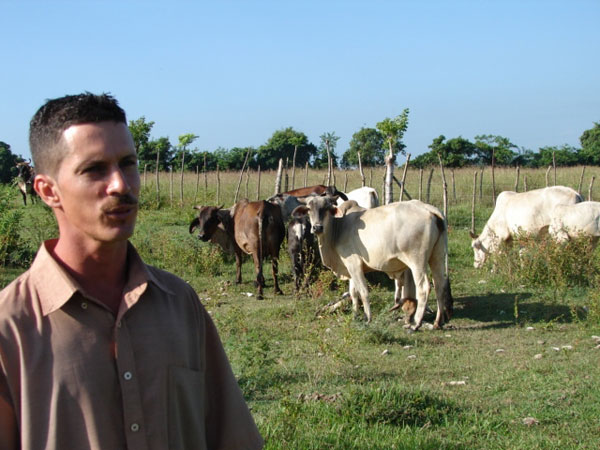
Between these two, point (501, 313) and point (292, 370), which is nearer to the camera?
point (292, 370)

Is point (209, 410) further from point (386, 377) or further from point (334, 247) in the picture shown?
point (334, 247)

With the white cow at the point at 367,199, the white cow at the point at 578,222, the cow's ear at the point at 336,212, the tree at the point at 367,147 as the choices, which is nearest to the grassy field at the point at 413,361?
the white cow at the point at 578,222

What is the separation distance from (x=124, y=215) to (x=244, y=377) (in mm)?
4213

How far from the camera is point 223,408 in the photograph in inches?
84.6

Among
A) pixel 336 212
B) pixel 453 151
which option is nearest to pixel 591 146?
pixel 453 151

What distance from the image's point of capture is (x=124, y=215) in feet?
6.16

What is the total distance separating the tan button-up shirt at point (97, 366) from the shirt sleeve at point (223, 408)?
0.29 feet

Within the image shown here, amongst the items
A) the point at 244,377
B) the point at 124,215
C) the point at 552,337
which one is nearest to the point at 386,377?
the point at 244,377

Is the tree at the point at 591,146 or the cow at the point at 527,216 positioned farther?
the tree at the point at 591,146

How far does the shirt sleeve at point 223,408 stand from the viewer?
2.12 m

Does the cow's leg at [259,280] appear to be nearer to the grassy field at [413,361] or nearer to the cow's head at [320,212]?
the grassy field at [413,361]

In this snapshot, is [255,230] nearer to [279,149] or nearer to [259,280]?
[259,280]

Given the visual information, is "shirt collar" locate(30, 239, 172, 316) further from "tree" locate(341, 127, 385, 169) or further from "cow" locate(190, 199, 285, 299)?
"tree" locate(341, 127, 385, 169)

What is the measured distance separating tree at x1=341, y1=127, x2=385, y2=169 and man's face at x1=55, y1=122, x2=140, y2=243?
4436 centimetres
